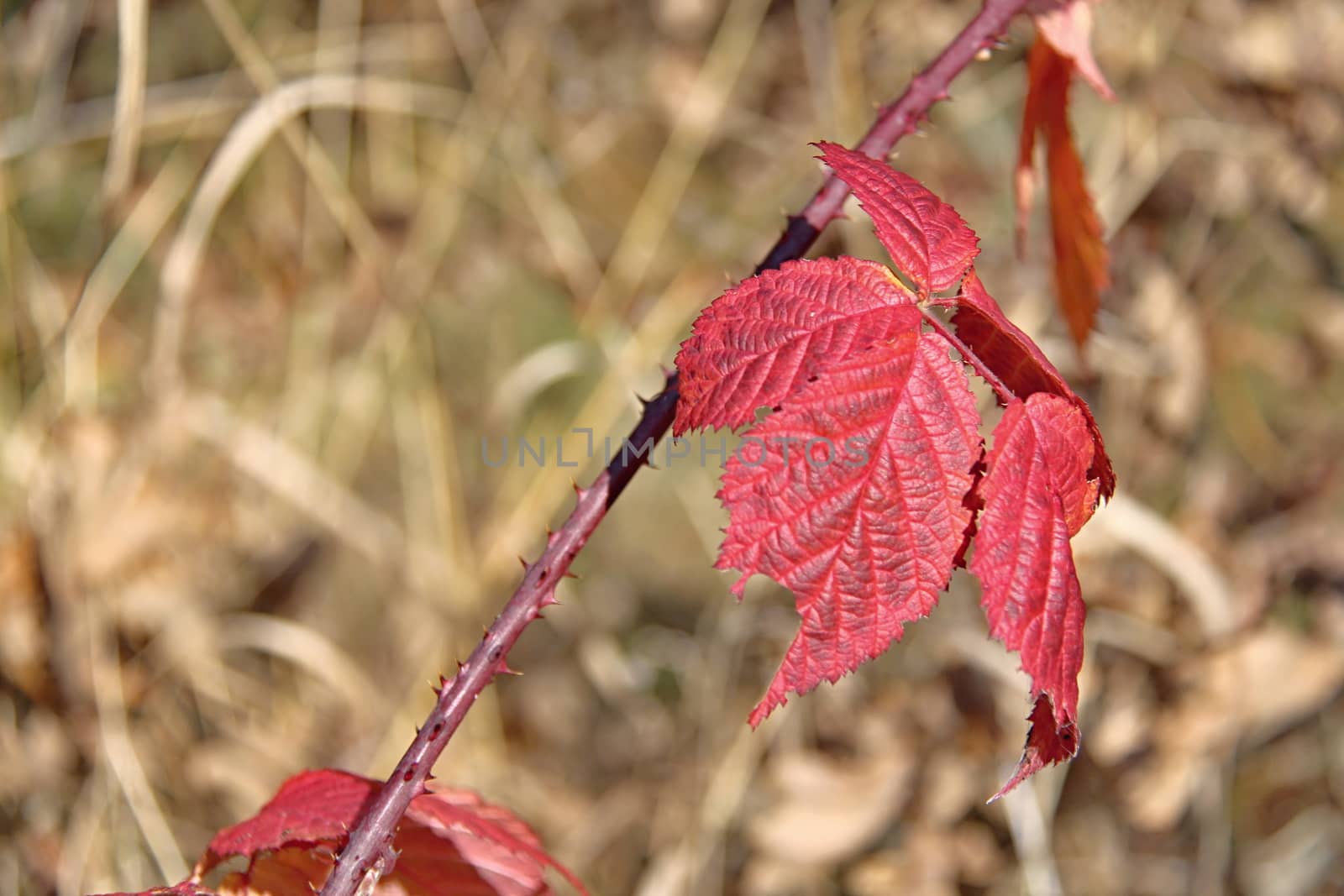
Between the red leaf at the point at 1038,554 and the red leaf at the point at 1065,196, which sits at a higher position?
the red leaf at the point at 1065,196

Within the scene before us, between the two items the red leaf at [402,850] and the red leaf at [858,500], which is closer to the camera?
the red leaf at [858,500]

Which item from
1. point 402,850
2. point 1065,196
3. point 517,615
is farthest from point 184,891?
point 1065,196

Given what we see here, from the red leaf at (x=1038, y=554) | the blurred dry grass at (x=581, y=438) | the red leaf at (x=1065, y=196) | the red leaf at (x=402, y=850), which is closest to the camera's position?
the red leaf at (x=1038, y=554)

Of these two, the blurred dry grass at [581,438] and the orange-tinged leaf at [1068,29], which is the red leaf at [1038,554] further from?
the blurred dry grass at [581,438]

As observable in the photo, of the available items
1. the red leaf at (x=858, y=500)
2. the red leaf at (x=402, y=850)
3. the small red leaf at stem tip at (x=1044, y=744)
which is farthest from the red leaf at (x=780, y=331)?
the red leaf at (x=402, y=850)

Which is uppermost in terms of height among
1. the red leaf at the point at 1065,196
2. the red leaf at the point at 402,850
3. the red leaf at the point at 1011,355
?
the red leaf at the point at 1065,196

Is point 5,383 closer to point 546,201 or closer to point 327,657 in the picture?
point 327,657
